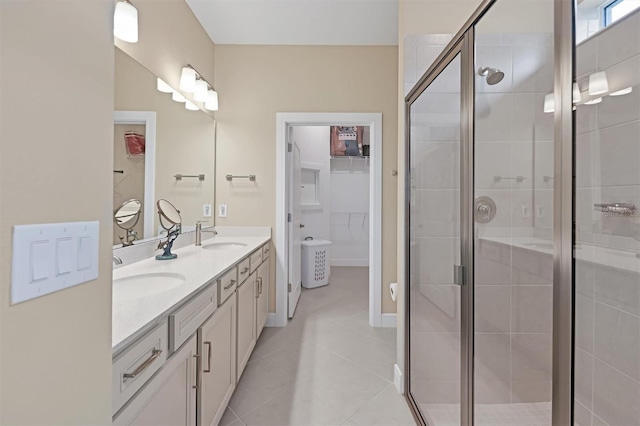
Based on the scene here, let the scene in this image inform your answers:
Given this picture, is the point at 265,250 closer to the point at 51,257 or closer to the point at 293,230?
the point at 293,230

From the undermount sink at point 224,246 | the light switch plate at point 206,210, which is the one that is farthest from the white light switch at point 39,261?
the light switch plate at point 206,210

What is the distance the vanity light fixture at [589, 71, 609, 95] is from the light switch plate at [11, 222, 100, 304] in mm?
1370

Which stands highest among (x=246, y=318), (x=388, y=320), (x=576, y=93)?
(x=576, y=93)

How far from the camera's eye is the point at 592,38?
88 cm

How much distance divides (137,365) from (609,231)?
1.53 meters

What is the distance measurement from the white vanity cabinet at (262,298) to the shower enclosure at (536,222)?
1.34 meters

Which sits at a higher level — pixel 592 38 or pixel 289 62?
pixel 289 62

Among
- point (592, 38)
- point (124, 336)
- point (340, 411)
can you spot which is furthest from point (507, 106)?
point (340, 411)

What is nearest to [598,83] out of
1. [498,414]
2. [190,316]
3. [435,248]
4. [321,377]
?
[435,248]

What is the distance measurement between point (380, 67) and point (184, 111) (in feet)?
6.06

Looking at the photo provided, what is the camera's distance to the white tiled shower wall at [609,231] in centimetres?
80

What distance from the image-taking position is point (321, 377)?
6.45 feet

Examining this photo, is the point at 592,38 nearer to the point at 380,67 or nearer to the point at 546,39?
the point at 546,39

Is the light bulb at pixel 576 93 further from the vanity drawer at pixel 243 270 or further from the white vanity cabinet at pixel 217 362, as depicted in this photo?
the vanity drawer at pixel 243 270
